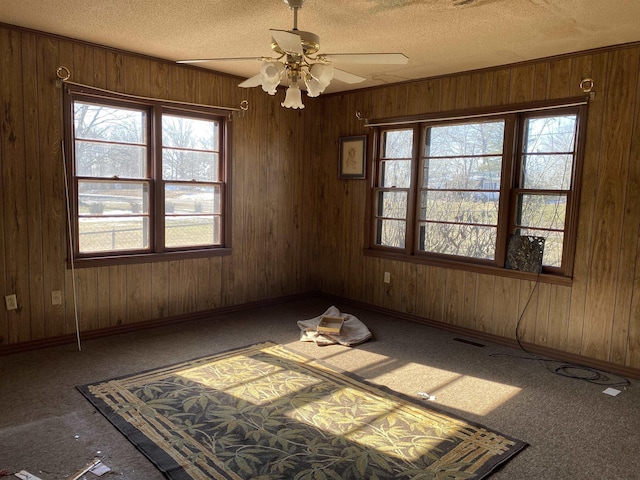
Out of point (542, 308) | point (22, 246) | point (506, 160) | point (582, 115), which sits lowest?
point (542, 308)

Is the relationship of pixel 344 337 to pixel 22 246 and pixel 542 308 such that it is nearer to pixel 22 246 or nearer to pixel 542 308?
pixel 542 308

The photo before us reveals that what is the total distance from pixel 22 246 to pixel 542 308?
425 cm

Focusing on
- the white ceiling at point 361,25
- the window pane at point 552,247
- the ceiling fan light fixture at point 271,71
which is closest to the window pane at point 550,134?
the white ceiling at point 361,25

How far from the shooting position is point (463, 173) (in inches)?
177

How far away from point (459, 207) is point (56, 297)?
144 inches

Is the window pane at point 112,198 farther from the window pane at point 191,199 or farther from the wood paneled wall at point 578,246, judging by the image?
the wood paneled wall at point 578,246

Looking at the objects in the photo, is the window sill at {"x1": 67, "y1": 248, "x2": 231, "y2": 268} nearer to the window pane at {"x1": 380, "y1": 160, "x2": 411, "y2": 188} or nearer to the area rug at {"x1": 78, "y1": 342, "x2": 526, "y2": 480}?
the area rug at {"x1": 78, "y1": 342, "x2": 526, "y2": 480}

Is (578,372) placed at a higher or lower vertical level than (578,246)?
lower

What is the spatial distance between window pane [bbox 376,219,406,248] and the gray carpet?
0.86 meters

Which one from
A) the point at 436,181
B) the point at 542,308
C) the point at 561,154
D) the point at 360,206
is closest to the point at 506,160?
the point at 561,154

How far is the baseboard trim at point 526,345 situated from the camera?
3580 mm

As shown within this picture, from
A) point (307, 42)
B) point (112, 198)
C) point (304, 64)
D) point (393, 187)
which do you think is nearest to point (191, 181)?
point (112, 198)

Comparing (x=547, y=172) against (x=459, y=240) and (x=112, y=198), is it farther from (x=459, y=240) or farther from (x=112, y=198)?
(x=112, y=198)

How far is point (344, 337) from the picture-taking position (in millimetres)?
4219
